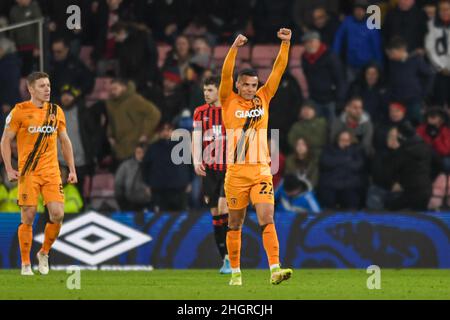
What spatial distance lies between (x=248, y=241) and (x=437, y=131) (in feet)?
12.2

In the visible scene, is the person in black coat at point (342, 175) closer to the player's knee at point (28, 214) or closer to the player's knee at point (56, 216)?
the player's knee at point (56, 216)

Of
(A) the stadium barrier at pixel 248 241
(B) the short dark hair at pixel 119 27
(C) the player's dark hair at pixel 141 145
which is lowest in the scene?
(A) the stadium barrier at pixel 248 241

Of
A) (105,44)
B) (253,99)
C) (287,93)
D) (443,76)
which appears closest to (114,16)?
(105,44)

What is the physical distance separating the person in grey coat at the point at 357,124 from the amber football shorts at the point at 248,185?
20.2 ft

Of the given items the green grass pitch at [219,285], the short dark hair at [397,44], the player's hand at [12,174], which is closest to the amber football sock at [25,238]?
the green grass pitch at [219,285]

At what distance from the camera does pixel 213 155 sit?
15.2 metres

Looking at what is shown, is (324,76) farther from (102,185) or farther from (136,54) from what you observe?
(102,185)

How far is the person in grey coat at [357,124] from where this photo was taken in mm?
18703

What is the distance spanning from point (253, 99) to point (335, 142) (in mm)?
5731

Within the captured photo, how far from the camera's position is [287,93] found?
19.1 metres

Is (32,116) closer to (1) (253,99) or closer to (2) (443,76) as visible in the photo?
(1) (253,99)

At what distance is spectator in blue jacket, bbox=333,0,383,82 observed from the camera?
19.7 meters

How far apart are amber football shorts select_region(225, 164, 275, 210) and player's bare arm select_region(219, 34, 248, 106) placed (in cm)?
74

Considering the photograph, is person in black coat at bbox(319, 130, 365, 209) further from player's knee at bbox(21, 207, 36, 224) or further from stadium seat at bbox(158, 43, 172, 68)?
player's knee at bbox(21, 207, 36, 224)
